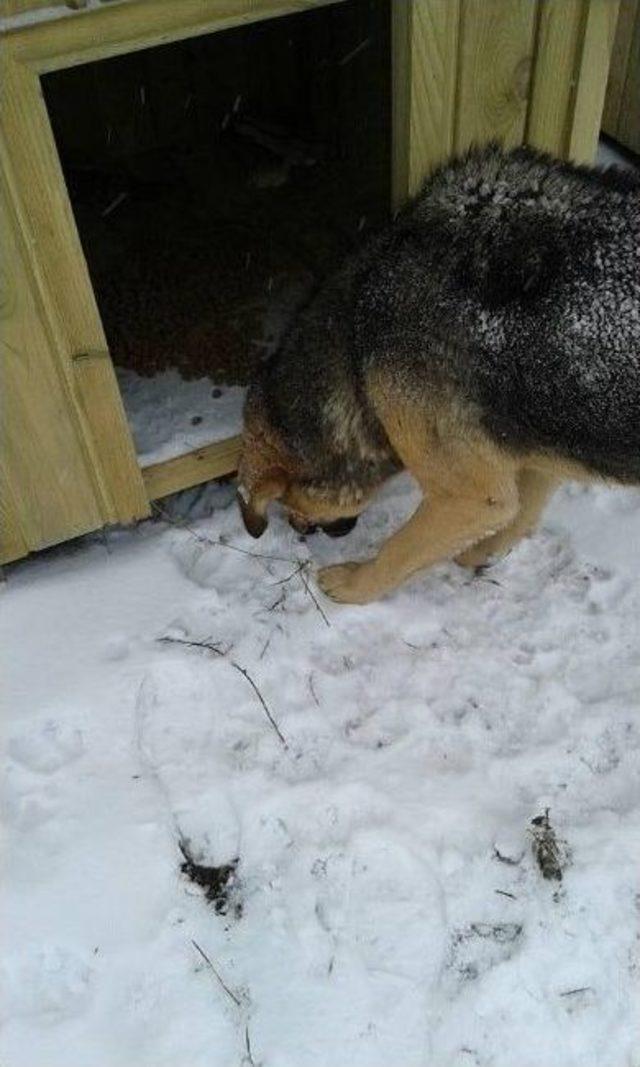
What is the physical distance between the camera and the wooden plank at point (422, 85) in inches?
113

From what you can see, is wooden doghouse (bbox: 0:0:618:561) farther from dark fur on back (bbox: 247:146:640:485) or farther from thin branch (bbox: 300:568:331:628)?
thin branch (bbox: 300:568:331:628)

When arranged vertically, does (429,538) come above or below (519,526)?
above

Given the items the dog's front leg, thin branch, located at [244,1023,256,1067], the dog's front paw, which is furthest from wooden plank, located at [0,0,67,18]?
thin branch, located at [244,1023,256,1067]

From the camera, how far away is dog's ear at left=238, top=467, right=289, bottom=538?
3.25 meters

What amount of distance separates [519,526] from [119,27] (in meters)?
2.24

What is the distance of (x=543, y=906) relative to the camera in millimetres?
2629

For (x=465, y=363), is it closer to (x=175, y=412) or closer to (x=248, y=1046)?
(x=175, y=412)

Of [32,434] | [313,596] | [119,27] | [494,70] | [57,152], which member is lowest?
[313,596]

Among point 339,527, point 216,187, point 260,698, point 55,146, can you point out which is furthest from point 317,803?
point 216,187

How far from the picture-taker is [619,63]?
5086 millimetres

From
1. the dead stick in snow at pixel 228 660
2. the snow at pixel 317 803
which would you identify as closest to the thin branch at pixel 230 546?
the snow at pixel 317 803

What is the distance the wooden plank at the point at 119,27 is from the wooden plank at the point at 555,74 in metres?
0.98

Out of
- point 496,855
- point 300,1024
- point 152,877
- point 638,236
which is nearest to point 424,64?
point 638,236

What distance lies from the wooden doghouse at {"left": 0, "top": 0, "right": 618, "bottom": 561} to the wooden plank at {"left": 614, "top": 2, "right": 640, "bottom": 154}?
1927 millimetres
